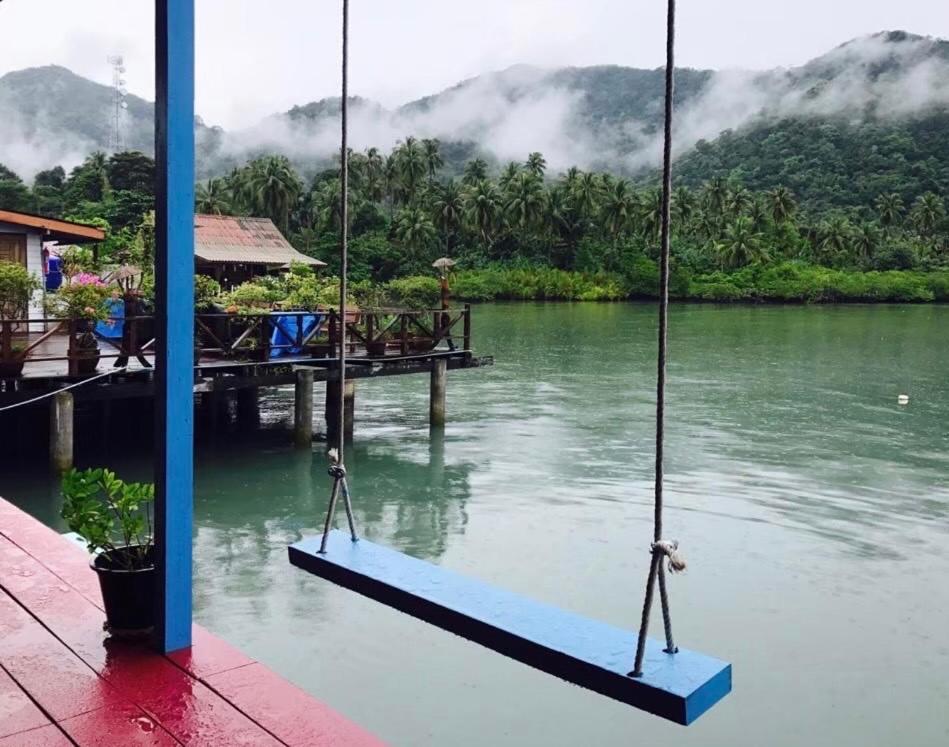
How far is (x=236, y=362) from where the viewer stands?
12430 millimetres

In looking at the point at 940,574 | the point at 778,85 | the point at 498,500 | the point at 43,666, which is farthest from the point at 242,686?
the point at 778,85

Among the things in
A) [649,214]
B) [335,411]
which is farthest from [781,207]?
[335,411]

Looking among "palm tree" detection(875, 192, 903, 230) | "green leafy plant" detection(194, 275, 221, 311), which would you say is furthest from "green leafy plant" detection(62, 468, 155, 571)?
"palm tree" detection(875, 192, 903, 230)

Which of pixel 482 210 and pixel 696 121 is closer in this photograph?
pixel 482 210

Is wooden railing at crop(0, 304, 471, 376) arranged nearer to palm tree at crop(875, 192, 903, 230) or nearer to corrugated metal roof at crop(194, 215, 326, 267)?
corrugated metal roof at crop(194, 215, 326, 267)

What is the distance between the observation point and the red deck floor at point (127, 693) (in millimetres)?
2672

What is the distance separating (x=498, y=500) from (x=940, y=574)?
4.40m

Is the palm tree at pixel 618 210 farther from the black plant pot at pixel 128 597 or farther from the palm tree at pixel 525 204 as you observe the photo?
the black plant pot at pixel 128 597

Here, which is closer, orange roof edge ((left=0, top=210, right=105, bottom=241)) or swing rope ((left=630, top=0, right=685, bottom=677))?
swing rope ((left=630, top=0, right=685, bottom=677))

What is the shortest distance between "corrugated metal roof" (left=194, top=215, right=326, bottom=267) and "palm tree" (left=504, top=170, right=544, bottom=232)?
41338mm

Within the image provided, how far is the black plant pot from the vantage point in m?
3.29

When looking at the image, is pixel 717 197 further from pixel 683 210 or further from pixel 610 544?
pixel 610 544

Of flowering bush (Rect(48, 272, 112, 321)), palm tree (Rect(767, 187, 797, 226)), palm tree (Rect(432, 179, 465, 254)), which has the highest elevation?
palm tree (Rect(767, 187, 797, 226))

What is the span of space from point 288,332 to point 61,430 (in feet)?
11.4
